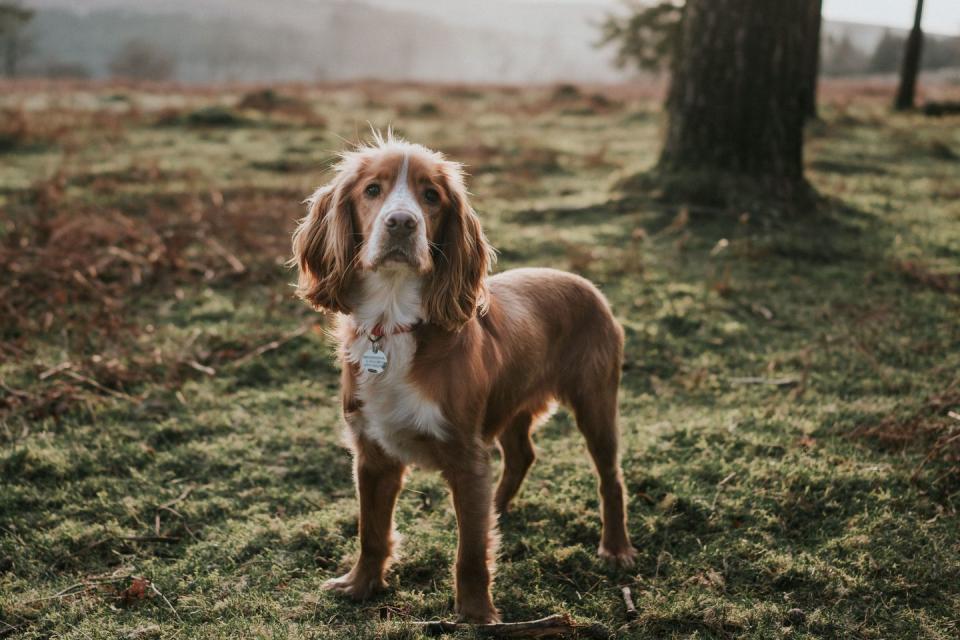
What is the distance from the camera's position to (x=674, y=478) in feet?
12.7

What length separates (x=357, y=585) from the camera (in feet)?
10.1

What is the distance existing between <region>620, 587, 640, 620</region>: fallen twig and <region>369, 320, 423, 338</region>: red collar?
1.36 m

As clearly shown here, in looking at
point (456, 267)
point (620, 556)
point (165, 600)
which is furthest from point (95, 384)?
point (620, 556)

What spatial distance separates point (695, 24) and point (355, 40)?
19473 centimetres

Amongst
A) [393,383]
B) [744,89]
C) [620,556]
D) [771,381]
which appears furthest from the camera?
[744,89]

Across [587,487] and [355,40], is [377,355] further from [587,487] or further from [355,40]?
[355,40]

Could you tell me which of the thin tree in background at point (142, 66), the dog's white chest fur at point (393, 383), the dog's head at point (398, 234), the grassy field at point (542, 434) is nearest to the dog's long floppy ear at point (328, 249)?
the dog's head at point (398, 234)

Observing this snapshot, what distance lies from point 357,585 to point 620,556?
112cm

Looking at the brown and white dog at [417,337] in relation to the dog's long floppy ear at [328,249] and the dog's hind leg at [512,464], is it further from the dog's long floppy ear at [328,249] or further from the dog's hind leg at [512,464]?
the dog's hind leg at [512,464]

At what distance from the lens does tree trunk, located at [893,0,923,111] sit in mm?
17719

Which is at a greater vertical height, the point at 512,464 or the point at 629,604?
the point at 512,464

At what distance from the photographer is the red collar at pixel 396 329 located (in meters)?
2.83

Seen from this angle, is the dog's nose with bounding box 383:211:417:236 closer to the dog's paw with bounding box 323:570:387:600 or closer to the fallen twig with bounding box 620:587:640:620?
the dog's paw with bounding box 323:570:387:600

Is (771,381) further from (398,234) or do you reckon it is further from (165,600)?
(165,600)
